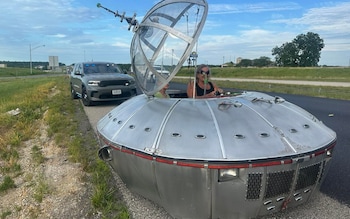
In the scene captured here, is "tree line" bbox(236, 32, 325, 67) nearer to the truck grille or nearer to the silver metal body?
the truck grille

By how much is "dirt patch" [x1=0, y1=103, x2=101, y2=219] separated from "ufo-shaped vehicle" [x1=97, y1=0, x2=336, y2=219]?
0.72 meters

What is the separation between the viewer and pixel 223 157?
283 centimetres

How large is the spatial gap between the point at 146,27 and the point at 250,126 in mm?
1895

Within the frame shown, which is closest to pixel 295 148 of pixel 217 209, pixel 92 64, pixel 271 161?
pixel 271 161

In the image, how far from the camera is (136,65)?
434 centimetres

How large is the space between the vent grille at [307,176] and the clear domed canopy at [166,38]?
1681 millimetres

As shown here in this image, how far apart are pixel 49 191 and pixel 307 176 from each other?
10.7 feet

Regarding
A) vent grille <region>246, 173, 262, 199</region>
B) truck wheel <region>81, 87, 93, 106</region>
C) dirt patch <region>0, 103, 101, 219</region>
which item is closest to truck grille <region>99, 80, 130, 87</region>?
truck wheel <region>81, 87, 93, 106</region>

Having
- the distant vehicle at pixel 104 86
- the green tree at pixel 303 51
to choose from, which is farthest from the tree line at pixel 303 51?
the distant vehicle at pixel 104 86

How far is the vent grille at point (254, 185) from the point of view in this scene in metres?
Answer: 2.89

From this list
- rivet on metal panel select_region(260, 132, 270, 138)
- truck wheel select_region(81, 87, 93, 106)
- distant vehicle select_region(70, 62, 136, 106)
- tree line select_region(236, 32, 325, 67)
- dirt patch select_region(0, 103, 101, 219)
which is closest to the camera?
rivet on metal panel select_region(260, 132, 270, 138)

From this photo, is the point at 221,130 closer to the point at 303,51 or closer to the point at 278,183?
the point at 278,183

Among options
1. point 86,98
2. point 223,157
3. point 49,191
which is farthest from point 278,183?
point 86,98

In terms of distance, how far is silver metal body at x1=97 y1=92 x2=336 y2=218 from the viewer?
2895mm
